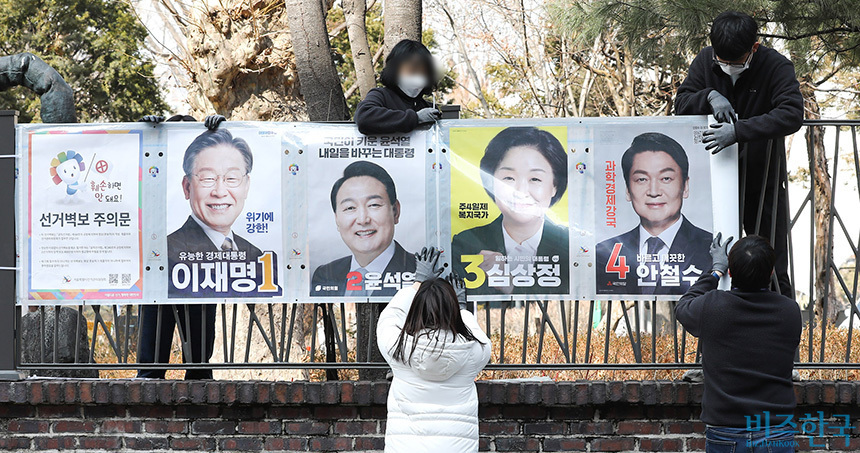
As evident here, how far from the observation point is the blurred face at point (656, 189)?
14.4 ft

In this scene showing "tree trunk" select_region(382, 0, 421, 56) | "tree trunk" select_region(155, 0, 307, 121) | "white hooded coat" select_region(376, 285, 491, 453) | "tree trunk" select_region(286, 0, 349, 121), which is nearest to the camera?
"white hooded coat" select_region(376, 285, 491, 453)

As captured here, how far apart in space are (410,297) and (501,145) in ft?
3.85

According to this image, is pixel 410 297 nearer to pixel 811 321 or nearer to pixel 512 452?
pixel 512 452

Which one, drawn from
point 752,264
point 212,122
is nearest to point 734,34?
point 752,264

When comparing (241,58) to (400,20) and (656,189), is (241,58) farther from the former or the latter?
(656,189)

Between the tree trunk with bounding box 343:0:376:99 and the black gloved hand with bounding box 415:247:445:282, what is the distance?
1802mm

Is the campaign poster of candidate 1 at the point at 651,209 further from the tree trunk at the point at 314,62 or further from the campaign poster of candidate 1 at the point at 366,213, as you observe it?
the tree trunk at the point at 314,62

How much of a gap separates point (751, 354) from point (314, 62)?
3497 mm

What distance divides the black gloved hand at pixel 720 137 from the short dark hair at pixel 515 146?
745mm

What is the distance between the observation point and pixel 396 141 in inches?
175

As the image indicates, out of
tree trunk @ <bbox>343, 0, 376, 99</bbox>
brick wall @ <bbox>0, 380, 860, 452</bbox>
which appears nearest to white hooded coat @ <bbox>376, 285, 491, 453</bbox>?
brick wall @ <bbox>0, 380, 860, 452</bbox>

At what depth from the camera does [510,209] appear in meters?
4.41

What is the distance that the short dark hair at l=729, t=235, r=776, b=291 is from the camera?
339 centimetres

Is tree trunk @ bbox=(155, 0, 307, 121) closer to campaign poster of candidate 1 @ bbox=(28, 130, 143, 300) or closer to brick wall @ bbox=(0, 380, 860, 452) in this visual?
campaign poster of candidate 1 @ bbox=(28, 130, 143, 300)
